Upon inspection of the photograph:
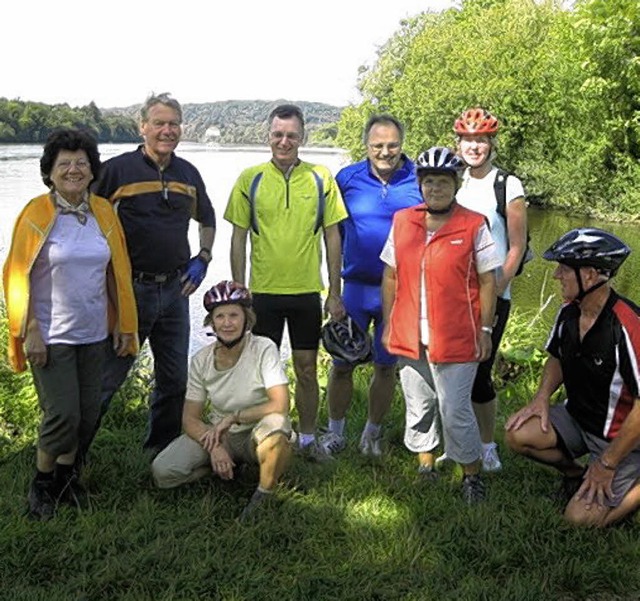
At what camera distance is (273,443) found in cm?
404

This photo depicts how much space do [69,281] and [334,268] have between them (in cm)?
166

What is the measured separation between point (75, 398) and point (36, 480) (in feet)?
1.80

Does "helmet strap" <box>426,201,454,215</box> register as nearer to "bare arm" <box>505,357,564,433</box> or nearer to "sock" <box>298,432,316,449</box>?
"bare arm" <box>505,357,564,433</box>

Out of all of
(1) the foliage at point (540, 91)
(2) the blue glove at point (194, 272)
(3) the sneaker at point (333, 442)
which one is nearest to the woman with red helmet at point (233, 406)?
(2) the blue glove at point (194, 272)

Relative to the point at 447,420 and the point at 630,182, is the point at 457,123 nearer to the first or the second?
the point at 447,420

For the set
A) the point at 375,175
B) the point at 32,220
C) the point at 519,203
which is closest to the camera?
the point at 32,220

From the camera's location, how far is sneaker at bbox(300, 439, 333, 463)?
483 centimetres

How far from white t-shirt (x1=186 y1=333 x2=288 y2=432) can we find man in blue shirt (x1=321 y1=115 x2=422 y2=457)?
784mm

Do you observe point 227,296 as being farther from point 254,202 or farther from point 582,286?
point 582,286

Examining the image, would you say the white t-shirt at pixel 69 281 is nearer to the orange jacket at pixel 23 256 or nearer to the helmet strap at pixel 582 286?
the orange jacket at pixel 23 256

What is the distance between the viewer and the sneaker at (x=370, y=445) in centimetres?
496

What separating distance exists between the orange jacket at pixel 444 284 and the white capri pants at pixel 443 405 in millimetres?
108

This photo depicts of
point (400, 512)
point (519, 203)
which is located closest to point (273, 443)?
point (400, 512)

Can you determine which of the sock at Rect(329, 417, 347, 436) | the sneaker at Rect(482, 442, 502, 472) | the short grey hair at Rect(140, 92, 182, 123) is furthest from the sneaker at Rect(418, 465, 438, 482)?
the short grey hair at Rect(140, 92, 182, 123)
